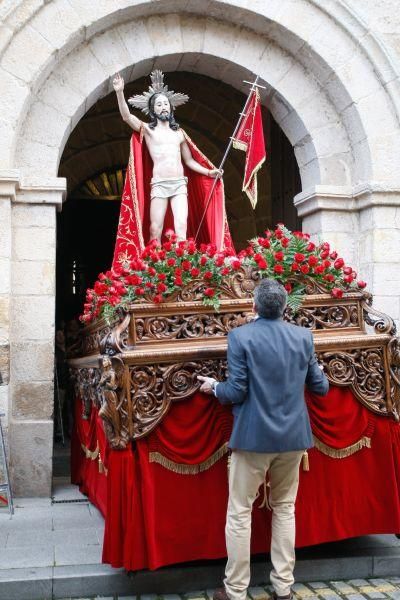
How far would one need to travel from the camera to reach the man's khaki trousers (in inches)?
158

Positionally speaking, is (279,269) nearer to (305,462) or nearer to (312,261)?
(312,261)

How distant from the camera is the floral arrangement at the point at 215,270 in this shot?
4645mm

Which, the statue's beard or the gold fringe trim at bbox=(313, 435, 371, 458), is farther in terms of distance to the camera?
the statue's beard

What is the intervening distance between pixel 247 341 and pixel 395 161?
3948mm

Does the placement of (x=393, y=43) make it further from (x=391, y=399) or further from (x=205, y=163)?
(x=391, y=399)

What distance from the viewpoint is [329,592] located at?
14.5 ft

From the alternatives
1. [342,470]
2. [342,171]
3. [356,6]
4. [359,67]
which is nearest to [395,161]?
[342,171]

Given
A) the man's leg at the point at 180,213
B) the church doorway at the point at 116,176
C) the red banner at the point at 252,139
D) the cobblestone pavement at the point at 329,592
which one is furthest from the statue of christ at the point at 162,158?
the cobblestone pavement at the point at 329,592

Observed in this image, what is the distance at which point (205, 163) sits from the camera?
738 cm

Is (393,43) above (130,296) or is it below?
above

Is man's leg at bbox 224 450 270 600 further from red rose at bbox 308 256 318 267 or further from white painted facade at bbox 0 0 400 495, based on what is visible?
white painted facade at bbox 0 0 400 495

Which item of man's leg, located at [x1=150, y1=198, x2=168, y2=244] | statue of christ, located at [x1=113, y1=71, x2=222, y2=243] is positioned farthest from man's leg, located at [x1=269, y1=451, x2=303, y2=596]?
man's leg, located at [x1=150, y1=198, x2=168, y2=244]

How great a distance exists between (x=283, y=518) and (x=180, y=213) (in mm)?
3546

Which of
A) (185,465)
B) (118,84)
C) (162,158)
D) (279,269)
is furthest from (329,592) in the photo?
(118,84)
